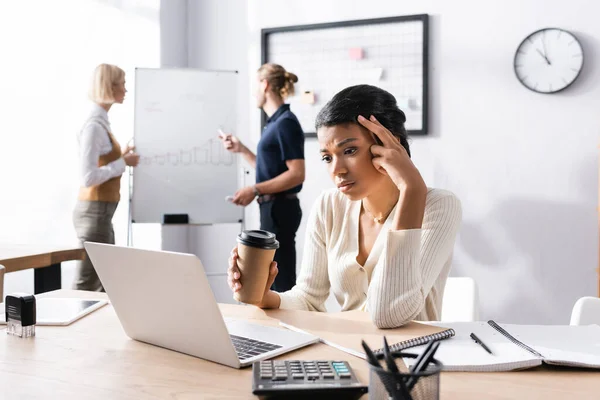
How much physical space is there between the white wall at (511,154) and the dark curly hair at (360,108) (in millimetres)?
2140

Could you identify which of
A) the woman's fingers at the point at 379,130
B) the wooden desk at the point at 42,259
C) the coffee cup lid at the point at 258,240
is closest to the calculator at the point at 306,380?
the coffee cup lid at the point at 258,240

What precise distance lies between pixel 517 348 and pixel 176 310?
56 centimetres

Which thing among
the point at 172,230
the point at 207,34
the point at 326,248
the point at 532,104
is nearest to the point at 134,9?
the point at 207,34

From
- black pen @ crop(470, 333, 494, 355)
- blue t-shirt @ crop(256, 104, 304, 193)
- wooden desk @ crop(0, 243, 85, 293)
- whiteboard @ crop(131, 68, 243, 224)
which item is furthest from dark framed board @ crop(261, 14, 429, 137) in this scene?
black pen @ crop(470, 333, 494, 355)

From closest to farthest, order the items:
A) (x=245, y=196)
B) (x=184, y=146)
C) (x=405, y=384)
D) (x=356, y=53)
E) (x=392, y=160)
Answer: (x=405, y=384) → (x=392, y=160) → (x=245, y=196) → (x=184, y=146) → (x=356, y=53)

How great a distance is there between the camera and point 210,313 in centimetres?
96

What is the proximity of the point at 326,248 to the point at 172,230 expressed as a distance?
8.76 ft

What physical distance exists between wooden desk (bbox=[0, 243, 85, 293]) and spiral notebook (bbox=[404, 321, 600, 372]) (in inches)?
68.3

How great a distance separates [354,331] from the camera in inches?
47.1

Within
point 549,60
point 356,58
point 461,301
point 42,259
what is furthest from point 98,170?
point 549,60

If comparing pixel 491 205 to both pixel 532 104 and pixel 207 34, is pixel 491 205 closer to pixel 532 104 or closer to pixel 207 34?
pixel 532 104

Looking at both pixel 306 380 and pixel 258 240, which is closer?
pixel 306 380

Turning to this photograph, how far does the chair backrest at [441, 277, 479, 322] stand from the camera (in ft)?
5.75

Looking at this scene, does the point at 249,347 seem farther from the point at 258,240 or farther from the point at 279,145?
the point at 279,145
